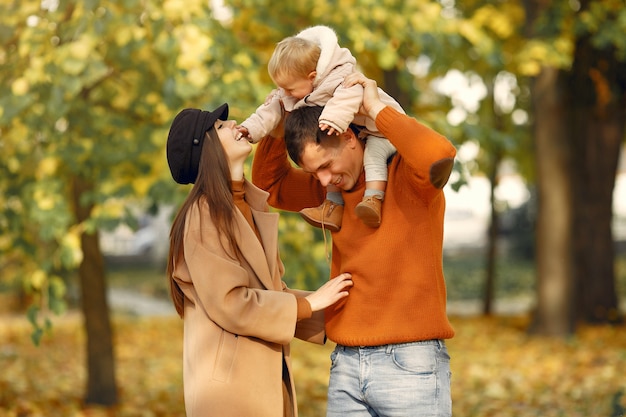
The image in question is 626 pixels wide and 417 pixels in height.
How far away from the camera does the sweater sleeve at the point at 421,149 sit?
2.62m

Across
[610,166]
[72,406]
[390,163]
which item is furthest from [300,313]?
[610,166]

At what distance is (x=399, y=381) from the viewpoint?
9.32 ft

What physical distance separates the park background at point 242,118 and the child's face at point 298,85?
2.20 m

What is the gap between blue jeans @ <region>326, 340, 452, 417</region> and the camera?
2.84 metres

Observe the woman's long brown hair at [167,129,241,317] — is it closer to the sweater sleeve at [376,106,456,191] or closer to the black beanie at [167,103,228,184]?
the black beanie at [167,103,228,184]

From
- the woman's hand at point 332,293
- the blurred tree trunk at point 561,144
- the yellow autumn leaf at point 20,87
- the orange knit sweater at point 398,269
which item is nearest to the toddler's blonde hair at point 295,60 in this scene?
the orange knit sweater at point 398,269

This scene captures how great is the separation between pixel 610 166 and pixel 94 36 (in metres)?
7.94

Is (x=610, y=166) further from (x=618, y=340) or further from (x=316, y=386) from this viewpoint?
(x=316, y=386)

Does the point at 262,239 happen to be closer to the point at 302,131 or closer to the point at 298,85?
the point at 302,131

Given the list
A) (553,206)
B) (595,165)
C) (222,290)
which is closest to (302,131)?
(222,290)

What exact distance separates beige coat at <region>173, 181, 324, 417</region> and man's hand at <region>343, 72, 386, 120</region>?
0.55 meters

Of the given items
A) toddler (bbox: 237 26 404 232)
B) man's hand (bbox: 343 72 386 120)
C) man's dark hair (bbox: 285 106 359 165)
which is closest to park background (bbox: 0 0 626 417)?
toddler (bbox: 237 26 404 232)

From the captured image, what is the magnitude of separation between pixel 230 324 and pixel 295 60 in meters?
0.91

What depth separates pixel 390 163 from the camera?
9.73 ft
